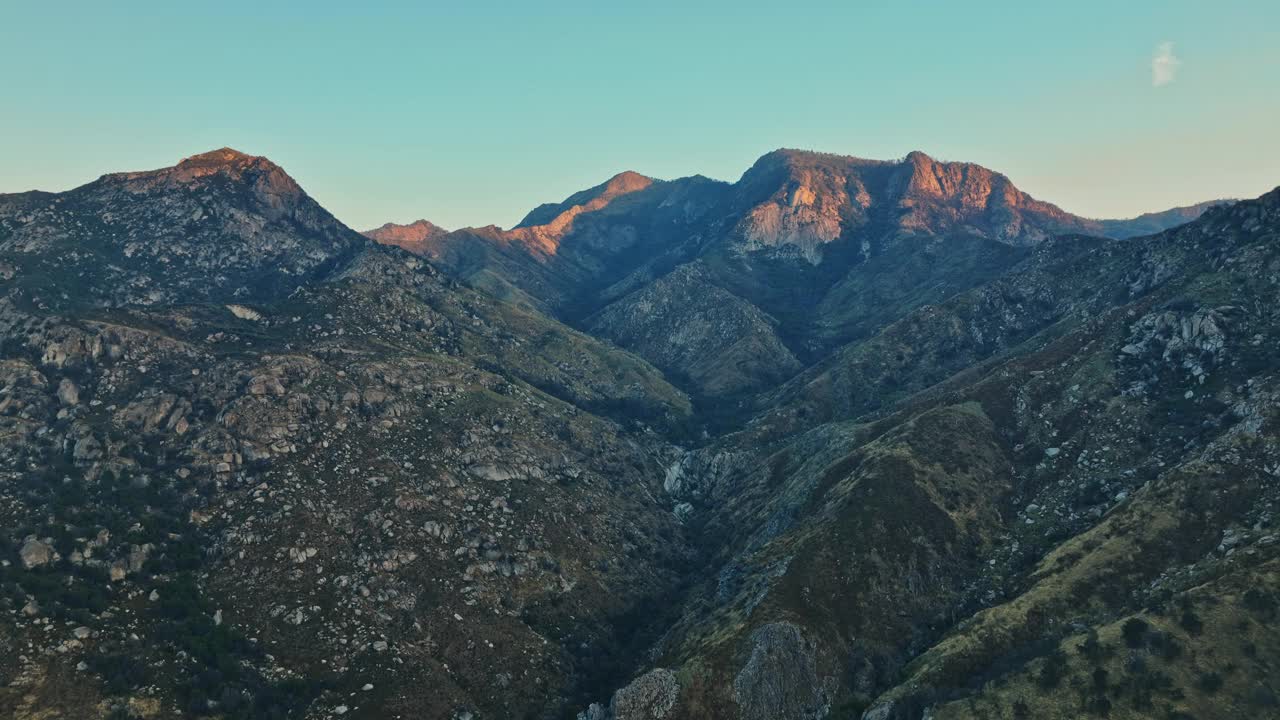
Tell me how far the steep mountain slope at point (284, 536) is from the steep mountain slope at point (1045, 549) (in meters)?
25.4

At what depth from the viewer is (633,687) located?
107438 mm

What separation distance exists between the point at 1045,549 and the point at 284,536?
145 m

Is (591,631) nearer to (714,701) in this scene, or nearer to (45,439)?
(714,701)

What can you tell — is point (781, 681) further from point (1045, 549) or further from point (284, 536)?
point (284, 536)

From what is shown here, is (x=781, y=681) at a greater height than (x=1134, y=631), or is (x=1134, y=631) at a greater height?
(x=1134, y=631)

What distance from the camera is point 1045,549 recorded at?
408ft

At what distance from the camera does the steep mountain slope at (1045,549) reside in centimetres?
8819

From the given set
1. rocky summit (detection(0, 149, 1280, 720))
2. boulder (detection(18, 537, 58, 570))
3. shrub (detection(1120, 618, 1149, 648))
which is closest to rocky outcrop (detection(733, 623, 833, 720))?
rocky summit (detection(0, 149, 1280, 720))

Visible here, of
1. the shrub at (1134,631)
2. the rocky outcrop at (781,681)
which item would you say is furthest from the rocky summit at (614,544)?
the rocky outcrop at (781,681)

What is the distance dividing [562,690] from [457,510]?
50058 mm

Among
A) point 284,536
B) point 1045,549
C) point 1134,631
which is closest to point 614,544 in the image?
point 284,536

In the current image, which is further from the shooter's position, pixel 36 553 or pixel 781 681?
pixel 36 553

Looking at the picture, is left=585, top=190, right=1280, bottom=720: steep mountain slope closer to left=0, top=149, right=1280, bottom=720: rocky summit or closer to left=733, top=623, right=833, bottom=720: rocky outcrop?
left=733, top=623, right=833, bottom=720: rocky outcrop

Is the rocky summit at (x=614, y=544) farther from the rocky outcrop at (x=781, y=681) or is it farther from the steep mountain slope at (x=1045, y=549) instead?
the steep mountain slope at (x=1045, y=549)
